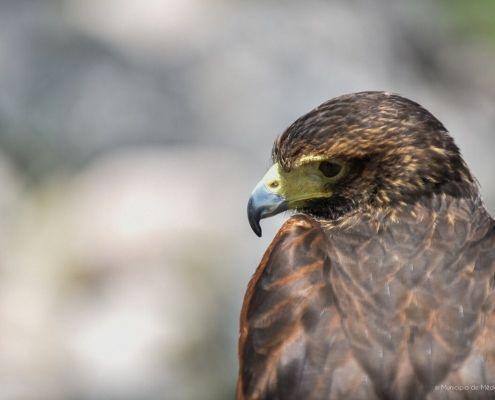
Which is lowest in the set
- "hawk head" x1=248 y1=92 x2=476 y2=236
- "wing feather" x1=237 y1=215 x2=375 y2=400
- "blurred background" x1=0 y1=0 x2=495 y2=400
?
"wing feather" x1=237 y1=215 x2=375 y2=400

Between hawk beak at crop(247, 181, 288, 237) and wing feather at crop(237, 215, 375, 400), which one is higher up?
hawk beak at crop(247, 181, 288, 237)

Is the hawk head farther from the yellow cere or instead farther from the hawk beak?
the hawk beak

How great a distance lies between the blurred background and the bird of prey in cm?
398

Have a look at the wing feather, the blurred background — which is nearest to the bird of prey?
the wing feather

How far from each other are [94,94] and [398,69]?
3.31 m

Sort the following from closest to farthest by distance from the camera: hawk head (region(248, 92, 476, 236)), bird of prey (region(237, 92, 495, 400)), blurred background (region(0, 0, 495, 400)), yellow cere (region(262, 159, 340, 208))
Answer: bird of prey (region(237, 92, 495, 400)), hawk head (region(248, 92, 476, 236)), yellow cere (region(262, 159, 340, 208)), blurred background (region(0, 0, 495, 400))

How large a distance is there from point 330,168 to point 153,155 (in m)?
5.65

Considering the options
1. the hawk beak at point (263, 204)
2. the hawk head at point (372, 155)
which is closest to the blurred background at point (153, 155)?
the hawk beak at point (263, 204)

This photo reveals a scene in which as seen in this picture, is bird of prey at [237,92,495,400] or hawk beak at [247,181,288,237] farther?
hawk beak at [247,181,288,237]

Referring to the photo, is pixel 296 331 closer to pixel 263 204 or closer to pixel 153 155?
pixel 263 204

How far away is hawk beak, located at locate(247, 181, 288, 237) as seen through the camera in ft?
15.3

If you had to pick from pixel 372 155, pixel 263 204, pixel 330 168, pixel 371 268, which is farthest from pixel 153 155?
pixel 371 268

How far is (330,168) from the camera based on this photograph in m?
4.51

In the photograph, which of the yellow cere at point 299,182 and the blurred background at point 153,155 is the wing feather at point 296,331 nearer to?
the yellow cere at point 299,182
